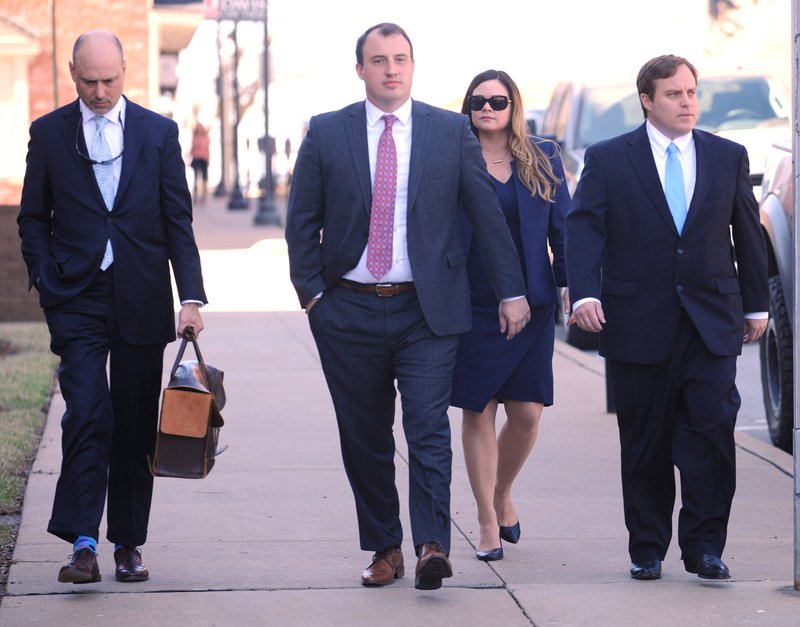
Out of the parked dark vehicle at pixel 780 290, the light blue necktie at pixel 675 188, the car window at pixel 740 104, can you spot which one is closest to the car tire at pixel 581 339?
the car window at pixel 740 104

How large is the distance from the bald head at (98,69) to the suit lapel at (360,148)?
815 mm

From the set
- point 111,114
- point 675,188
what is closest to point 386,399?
point 675,188

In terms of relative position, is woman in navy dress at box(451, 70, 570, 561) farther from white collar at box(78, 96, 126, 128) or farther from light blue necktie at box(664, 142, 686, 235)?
white collar at box(78, 96, 126, 128)

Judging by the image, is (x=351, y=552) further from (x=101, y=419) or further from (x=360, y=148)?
(x=360, y=148)

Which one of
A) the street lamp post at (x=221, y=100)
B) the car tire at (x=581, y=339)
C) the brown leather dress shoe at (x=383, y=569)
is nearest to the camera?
the brown leather dress shoe at (x=383, y=569)

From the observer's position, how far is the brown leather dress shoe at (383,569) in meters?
5.88

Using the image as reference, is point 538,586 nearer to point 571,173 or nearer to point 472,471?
point 472,471

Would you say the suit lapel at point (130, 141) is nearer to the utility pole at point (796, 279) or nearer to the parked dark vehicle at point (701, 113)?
the utility pole at point (796, 279)

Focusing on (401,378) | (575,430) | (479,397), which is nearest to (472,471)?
(479,397)

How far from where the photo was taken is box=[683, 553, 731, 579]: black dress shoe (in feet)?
19.1

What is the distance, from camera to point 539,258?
630cm

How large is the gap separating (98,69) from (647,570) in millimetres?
2633

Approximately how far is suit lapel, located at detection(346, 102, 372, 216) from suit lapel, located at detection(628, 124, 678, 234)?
0.96 metres

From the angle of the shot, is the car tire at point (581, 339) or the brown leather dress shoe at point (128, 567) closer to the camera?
the brown leather dress shoe at point (128, 567)
